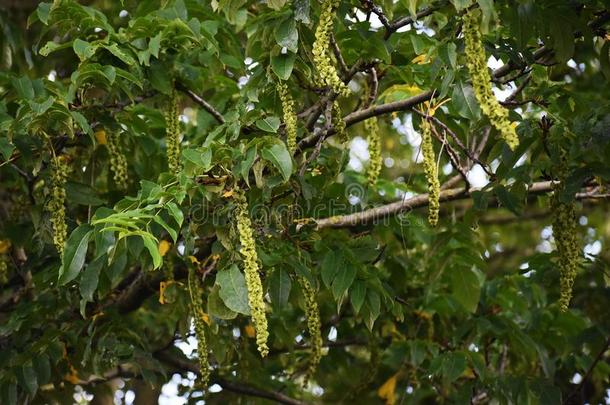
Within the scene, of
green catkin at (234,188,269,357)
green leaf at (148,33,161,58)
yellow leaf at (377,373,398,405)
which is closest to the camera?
green catkin at (234,188,269,357)

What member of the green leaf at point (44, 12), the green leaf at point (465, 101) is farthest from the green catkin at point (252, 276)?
the green leaf at point (44, 12)

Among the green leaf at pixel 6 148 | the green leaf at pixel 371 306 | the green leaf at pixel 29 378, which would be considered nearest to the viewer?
the green leaf at pixel 6 148

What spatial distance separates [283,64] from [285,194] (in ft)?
1.56

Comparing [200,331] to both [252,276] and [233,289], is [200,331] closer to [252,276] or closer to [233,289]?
[233,289]

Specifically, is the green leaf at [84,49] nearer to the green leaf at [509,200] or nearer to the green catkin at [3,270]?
the green catkin at [3,270]

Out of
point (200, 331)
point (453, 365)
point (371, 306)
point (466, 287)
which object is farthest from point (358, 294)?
point (466, 287)

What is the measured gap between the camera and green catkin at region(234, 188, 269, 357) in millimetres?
2391

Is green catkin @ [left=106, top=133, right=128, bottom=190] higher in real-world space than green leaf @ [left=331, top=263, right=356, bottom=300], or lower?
Answer: higher

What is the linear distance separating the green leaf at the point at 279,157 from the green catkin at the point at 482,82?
1.86 ft

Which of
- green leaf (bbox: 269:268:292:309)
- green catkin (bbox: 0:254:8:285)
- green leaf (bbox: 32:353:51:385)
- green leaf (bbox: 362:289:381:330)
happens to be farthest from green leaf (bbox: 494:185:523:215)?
green catkin (bbox: 0:254:8:285)

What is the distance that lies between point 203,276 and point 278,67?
862 mm

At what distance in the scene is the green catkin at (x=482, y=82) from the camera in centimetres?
217

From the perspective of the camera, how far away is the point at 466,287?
367 centimetres

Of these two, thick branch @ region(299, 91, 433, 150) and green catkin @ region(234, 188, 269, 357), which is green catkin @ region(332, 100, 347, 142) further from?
green catkin @ region(234, 188, 269, 357)
